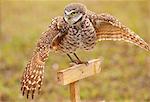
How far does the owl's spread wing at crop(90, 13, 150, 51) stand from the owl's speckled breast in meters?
0.13

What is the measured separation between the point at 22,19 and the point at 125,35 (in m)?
8.25

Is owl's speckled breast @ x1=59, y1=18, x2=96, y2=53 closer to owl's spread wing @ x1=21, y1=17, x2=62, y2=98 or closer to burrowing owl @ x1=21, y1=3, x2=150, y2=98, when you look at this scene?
burrowing owl @ x1=21, y1=3, x2=150, y2=98

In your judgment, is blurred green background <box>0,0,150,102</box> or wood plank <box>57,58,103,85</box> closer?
wood plank <box>57,58,103,85</box>

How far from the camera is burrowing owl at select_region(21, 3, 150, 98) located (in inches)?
165

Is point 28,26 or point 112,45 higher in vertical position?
point 28,26

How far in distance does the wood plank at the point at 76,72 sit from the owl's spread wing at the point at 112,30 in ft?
0.91

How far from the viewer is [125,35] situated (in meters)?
4.91

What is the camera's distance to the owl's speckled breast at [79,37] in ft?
15.2

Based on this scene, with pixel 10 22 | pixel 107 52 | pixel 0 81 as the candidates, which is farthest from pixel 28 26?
pixel 0 81

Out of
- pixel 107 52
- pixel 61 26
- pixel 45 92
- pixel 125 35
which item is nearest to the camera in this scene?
pixel 61 26

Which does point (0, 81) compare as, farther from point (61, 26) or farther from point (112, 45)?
point (61, 26)

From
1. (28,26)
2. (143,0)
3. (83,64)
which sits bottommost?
(83,64)

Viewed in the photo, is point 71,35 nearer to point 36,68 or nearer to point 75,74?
point 75,74

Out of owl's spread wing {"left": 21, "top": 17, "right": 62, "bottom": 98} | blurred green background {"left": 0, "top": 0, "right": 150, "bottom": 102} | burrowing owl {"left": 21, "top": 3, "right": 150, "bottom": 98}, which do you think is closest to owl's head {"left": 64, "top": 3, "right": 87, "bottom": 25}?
burrowing owl {"left": 21, "top": 3, "right": 150, "bottom": 98}
